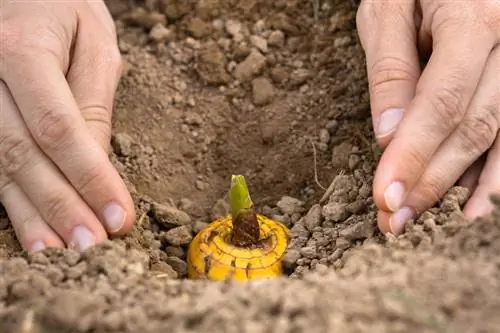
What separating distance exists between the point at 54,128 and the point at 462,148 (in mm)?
793

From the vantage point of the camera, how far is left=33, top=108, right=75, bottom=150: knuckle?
5.27 feet

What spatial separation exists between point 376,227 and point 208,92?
32.0 inches

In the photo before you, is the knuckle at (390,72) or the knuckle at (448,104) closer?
the knuckle at (448,104)

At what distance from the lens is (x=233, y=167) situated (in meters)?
2.13

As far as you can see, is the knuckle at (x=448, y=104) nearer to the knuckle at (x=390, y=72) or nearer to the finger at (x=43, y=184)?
the knuckle at (x=390, y=72)

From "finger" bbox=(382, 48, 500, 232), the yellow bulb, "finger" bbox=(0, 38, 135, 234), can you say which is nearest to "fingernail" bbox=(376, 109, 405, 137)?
"finger" bbox=(382, 48, 500, 232)

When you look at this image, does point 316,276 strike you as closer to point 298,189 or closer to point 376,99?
point 376,99

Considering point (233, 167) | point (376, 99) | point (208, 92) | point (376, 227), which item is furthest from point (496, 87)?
point (208, 92)

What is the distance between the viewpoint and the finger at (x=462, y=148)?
156 centimetres

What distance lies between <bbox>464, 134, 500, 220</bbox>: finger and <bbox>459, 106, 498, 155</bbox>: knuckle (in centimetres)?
2

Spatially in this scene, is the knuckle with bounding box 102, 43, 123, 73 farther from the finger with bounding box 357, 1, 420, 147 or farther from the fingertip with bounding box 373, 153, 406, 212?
the fingertip with bounding box 373, 153, 406, 212

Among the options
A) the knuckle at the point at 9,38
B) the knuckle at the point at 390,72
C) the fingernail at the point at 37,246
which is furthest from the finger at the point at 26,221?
the knuckle at the point at 390,72

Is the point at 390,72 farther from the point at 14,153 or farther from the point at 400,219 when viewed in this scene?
the point at 14,153

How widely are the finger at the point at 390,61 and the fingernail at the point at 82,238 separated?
1.96 feet
